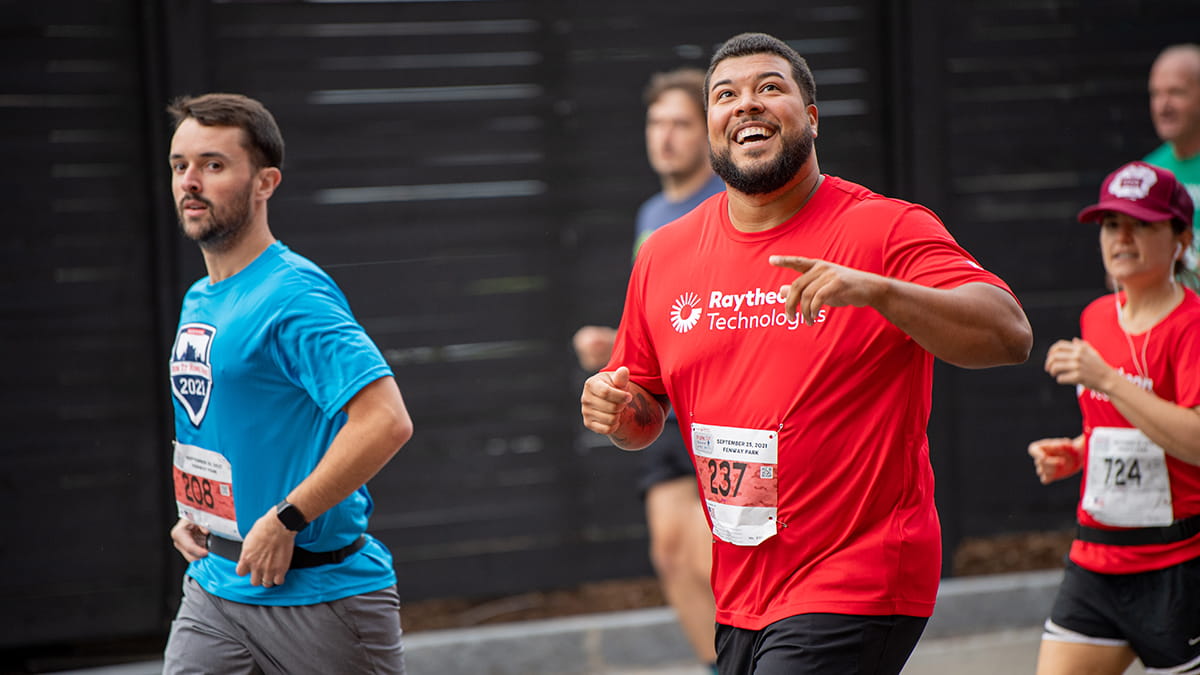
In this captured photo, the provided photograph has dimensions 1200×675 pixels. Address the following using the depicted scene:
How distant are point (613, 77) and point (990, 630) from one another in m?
3.28

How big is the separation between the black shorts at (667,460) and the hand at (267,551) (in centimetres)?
232

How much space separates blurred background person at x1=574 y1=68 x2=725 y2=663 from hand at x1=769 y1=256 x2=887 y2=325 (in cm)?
273

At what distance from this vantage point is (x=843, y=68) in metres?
6.55

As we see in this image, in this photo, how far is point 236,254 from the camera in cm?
328

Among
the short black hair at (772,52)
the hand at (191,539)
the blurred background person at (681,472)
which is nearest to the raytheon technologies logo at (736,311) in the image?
the short black hair at (772,52)

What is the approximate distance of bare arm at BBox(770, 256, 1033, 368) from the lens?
89.4 inches

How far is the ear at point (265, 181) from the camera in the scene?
3348 millimetres

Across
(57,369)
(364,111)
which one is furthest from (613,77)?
(57,369)

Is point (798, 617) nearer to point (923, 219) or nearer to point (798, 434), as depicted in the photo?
point (798, 434)

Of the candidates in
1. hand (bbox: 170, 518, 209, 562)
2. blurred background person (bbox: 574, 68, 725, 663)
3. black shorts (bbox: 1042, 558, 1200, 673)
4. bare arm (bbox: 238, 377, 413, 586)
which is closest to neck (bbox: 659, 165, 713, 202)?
blurred background person (bbox: 574, 68, 725, 663)

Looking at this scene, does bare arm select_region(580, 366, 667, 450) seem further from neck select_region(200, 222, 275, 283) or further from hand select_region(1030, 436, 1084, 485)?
hand select_region(1030, 436, 1084, 485)

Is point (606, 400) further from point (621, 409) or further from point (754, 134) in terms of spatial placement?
point (754, 134)

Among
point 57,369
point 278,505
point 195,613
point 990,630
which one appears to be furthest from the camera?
point 990,630

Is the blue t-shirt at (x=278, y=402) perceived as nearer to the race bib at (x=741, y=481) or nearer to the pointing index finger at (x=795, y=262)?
the race bib at (x=741, y=481)
